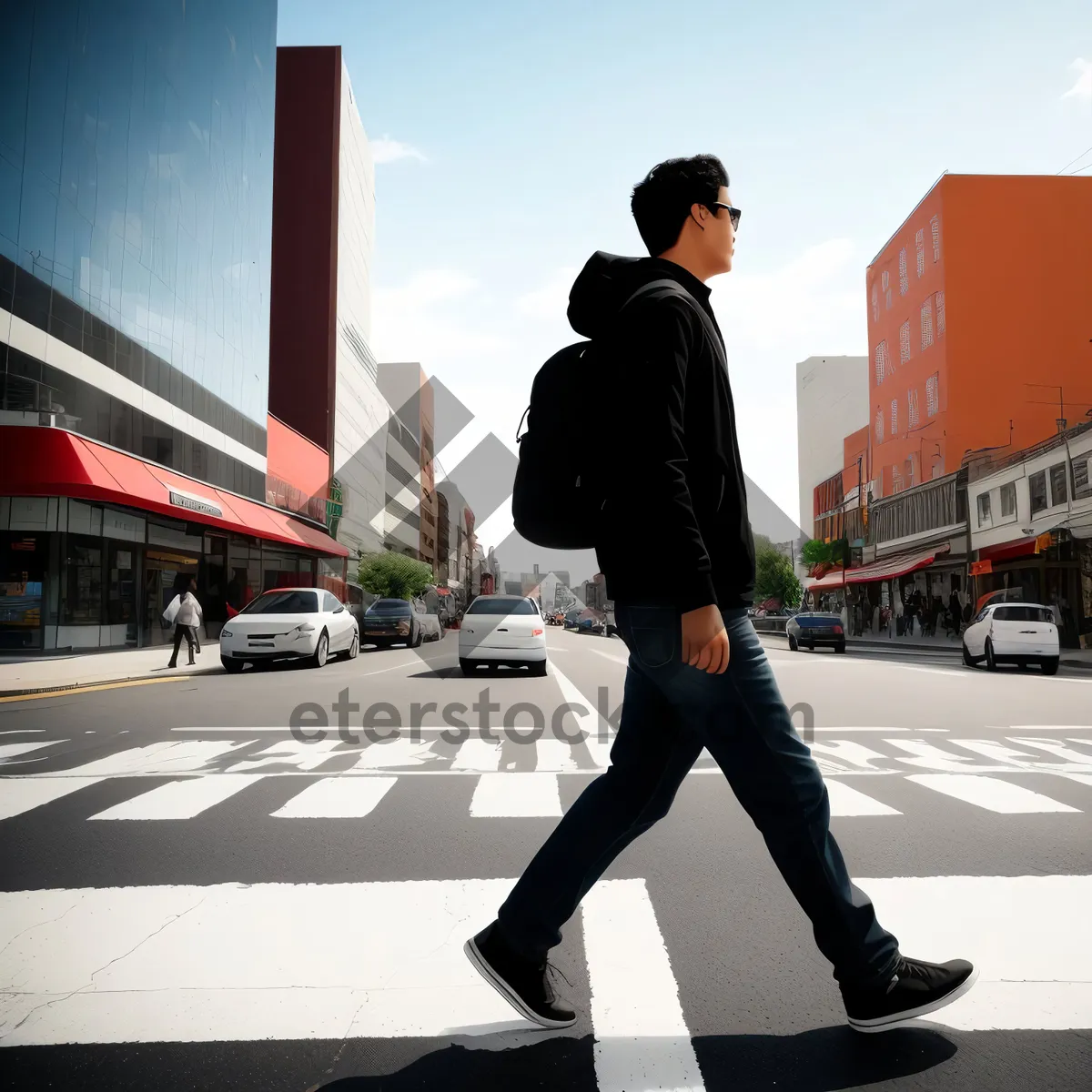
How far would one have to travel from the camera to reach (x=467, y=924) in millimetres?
3441

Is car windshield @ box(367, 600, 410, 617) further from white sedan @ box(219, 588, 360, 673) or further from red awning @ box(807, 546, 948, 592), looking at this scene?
red awning @ box(807, 546, 948, 592)

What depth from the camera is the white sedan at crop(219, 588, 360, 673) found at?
18.1 metres

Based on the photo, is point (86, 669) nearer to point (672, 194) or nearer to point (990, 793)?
point (990, 793)

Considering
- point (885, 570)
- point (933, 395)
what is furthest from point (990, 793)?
point (933, 395)

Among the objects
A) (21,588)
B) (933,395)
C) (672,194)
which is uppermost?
(933,395)

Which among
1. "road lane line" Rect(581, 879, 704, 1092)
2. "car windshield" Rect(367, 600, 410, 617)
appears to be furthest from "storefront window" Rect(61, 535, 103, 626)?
"road lane line" Rect(581, 879, 704, 1092)

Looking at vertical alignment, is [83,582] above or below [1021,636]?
above

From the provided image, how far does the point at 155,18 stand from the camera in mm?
28406

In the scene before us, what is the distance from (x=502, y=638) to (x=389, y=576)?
42.3 metres

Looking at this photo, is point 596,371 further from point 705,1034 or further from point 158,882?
point 158,882

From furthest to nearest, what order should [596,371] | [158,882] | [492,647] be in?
[492,647]
[158,882]
[596,371]

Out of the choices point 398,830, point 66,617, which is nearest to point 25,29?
point 66,617

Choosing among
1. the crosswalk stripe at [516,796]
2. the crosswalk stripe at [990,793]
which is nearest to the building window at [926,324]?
the crosswalk stripe at [990,793]

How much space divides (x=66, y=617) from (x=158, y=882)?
67.5 ft
